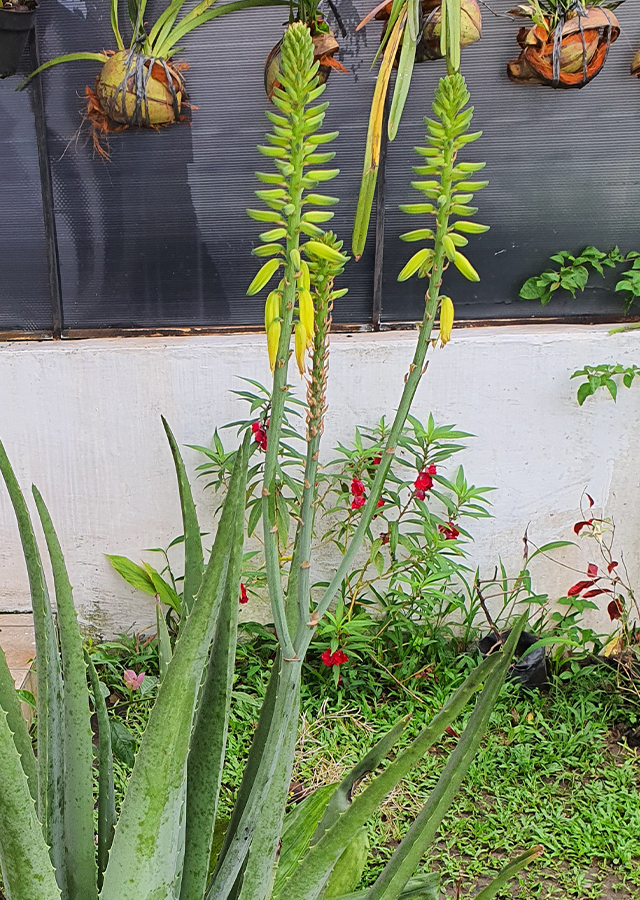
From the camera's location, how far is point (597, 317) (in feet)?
7.85

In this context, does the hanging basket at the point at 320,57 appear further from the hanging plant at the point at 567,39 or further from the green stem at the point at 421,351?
the green stem at the point at 421,351

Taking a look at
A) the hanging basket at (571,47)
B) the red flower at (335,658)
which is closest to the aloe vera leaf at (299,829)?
the red flower at (335,658)

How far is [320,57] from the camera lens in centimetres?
193

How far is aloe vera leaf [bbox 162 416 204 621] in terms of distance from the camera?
0.79 meters

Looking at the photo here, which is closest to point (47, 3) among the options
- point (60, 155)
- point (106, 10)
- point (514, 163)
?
point (106, 10)

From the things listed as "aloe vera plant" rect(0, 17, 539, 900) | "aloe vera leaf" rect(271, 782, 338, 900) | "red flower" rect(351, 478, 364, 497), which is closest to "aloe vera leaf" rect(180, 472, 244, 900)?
"aloe vera plant" rect(0, 17, 539, 900)

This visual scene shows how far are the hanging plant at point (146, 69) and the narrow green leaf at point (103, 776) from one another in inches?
63.1

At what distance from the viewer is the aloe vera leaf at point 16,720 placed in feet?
2.23

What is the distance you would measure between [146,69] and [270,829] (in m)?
1.88

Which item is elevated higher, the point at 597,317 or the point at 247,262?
the point at 247,262

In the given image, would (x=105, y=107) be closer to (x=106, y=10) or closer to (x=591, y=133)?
(x=106, y=10)

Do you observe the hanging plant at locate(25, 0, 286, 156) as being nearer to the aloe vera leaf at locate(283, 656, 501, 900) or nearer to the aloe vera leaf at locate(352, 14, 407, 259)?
the aloe vera leaf at locate(352, 14, 407, 259)

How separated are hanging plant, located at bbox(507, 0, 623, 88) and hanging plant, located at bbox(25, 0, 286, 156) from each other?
0.66 metres

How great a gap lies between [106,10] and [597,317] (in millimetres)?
1705
